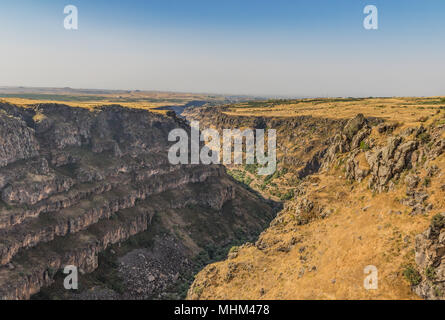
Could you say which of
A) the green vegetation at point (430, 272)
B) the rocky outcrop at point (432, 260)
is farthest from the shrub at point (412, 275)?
the green vegetation at point (430, 272)

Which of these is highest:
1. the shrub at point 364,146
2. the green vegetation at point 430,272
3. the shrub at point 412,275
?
the shrub at point 364,146

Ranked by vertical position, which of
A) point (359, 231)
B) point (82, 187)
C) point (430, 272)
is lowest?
point (430, 272)

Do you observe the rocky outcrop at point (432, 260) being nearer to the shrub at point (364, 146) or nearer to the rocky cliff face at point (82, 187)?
the shrub at point (364, 146)

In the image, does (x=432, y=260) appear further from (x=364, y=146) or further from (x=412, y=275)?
(x=364, y=146)

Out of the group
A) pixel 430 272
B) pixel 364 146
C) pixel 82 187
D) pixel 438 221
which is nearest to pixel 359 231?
pixel 438 221
